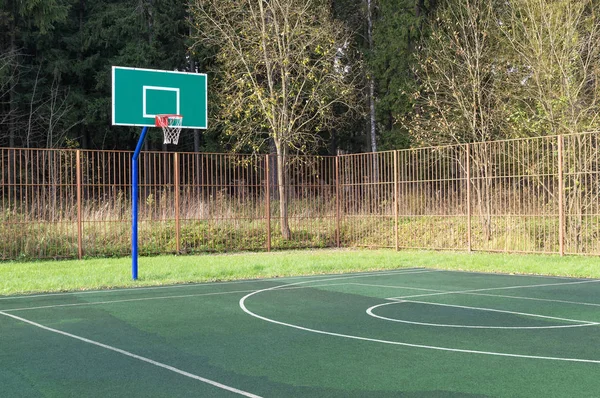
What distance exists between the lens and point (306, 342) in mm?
6781

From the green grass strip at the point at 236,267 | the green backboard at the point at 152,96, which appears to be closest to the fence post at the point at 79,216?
the green grass strip at the point at 236,267

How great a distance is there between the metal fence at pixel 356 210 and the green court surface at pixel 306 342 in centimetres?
483

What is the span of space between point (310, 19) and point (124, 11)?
14.2 m

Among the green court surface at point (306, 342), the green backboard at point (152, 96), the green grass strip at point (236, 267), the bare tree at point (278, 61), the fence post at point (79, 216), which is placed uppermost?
the bare tree at point (278, 61)

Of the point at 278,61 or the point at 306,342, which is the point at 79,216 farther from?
the point at 306,342

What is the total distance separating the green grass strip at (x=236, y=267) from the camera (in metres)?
11.9

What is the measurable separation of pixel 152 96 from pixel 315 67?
25.8 feet

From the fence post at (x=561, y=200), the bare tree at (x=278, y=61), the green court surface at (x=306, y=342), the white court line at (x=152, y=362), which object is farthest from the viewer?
the bare tree at (x=278, y=61)

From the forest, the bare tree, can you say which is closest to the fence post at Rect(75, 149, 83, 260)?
the bare tree

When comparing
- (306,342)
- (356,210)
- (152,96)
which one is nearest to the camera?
(306,342)

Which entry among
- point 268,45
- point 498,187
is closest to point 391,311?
point 498,187

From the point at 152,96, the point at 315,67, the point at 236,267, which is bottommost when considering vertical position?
the point at 236,267

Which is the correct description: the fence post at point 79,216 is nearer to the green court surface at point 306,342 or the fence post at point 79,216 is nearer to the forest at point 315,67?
the forest at point 315,67

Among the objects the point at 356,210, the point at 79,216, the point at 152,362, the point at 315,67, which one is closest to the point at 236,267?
the point at 79,216
